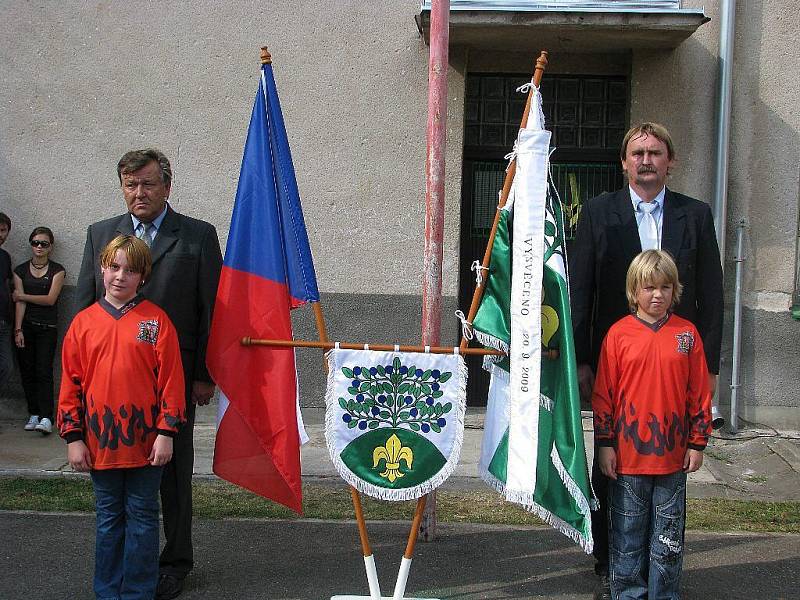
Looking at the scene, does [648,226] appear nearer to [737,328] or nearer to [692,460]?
[692,460]

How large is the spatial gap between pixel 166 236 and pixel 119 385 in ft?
2.62

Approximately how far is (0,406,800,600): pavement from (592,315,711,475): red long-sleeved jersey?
916mm

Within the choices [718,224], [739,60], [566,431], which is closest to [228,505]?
[566,431]

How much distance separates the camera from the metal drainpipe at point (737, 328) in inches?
297

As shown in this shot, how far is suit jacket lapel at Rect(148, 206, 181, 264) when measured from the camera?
13.3 ft

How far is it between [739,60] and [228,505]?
543 cm

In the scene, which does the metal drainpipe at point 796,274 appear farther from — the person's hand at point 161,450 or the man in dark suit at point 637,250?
the person's hand at point 161,450

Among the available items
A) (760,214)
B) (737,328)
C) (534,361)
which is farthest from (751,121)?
(534,361)

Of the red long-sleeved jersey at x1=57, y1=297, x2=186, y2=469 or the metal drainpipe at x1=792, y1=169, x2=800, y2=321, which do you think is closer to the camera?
the red long-sleeved jersey at x1=57, y1=297, x2=186, y2=469

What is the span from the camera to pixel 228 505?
5492 mm

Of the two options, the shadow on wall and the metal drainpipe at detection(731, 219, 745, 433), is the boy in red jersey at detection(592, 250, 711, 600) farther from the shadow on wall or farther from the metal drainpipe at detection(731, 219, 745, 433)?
the shadow on wall

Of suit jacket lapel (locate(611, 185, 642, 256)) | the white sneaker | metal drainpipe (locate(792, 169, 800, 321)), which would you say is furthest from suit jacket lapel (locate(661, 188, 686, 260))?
the white sneaker

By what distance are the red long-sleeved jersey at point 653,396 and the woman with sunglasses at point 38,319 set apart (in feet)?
17.7

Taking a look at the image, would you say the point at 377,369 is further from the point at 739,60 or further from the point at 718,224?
the point at 739,60
